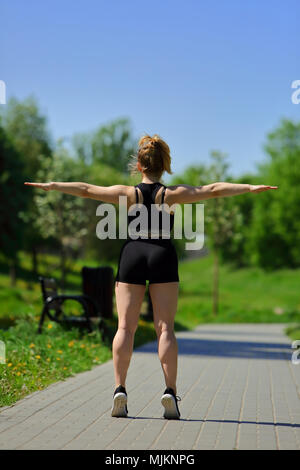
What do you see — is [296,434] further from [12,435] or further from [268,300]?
[268,300]

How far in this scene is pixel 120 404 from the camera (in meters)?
5.76

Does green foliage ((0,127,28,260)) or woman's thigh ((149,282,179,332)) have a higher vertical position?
green foliage ((0,127,28,260))

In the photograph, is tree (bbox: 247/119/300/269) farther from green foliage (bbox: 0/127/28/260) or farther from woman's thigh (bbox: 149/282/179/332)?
woman's thigh (bbox: 149/282/179/332)

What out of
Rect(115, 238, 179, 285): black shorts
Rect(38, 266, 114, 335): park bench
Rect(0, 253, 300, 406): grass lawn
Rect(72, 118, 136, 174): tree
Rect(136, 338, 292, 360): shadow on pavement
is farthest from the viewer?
Rect(72, 118, 136, 174): tree

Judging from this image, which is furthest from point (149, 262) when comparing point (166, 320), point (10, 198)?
point (10, 198)

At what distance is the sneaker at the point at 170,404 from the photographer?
5.63m

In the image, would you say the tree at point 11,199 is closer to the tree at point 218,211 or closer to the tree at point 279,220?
the tree at point 218,211

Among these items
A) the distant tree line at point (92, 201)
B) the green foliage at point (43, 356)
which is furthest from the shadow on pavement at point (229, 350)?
the distant tree line at point (92, 201)

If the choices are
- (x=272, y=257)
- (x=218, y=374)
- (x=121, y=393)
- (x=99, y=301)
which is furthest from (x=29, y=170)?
(x=121, y=393)

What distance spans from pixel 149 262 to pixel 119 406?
1.10 metres

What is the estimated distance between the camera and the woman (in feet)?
18.8

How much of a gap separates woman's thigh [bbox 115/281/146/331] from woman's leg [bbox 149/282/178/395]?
11cm

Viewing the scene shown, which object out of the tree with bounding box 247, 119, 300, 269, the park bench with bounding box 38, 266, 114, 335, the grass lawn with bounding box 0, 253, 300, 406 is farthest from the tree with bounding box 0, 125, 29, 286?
the park bench with bounding box 38, 266, 114, 335

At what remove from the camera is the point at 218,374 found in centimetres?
936
